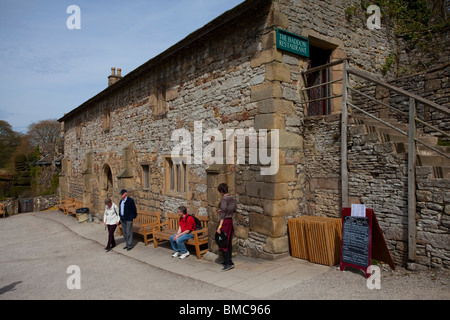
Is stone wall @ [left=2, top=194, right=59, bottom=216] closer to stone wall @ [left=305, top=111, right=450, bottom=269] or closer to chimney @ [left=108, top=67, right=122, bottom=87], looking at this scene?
chimney @ [left=108, top=67, right=122, bottom=87]

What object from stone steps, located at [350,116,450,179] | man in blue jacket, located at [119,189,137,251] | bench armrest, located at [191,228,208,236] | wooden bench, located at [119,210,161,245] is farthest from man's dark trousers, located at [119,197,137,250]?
stone steps, located at [350,116,450,179]

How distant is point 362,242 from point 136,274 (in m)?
4.08

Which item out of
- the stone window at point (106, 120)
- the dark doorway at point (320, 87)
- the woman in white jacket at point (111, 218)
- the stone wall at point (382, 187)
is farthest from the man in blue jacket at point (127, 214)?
the stone window at point (106, 120)

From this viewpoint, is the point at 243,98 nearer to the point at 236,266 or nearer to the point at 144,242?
the point at 236,266

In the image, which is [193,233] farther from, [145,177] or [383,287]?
[145,177]

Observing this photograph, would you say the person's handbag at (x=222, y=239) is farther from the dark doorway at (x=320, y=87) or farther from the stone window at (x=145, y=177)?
the stone window at (x=145, y=177)

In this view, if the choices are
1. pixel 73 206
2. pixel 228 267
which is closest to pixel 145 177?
pixel 228 267

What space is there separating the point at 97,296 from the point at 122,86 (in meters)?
9.50

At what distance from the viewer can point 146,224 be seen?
28.8 ft

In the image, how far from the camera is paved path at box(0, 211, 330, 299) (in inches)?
188

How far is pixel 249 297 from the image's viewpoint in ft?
14.1

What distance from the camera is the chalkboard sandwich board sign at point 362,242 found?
462cm

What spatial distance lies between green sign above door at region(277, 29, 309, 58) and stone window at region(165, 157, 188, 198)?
4113mm

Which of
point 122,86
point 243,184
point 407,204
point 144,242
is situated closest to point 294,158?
point 243,184
